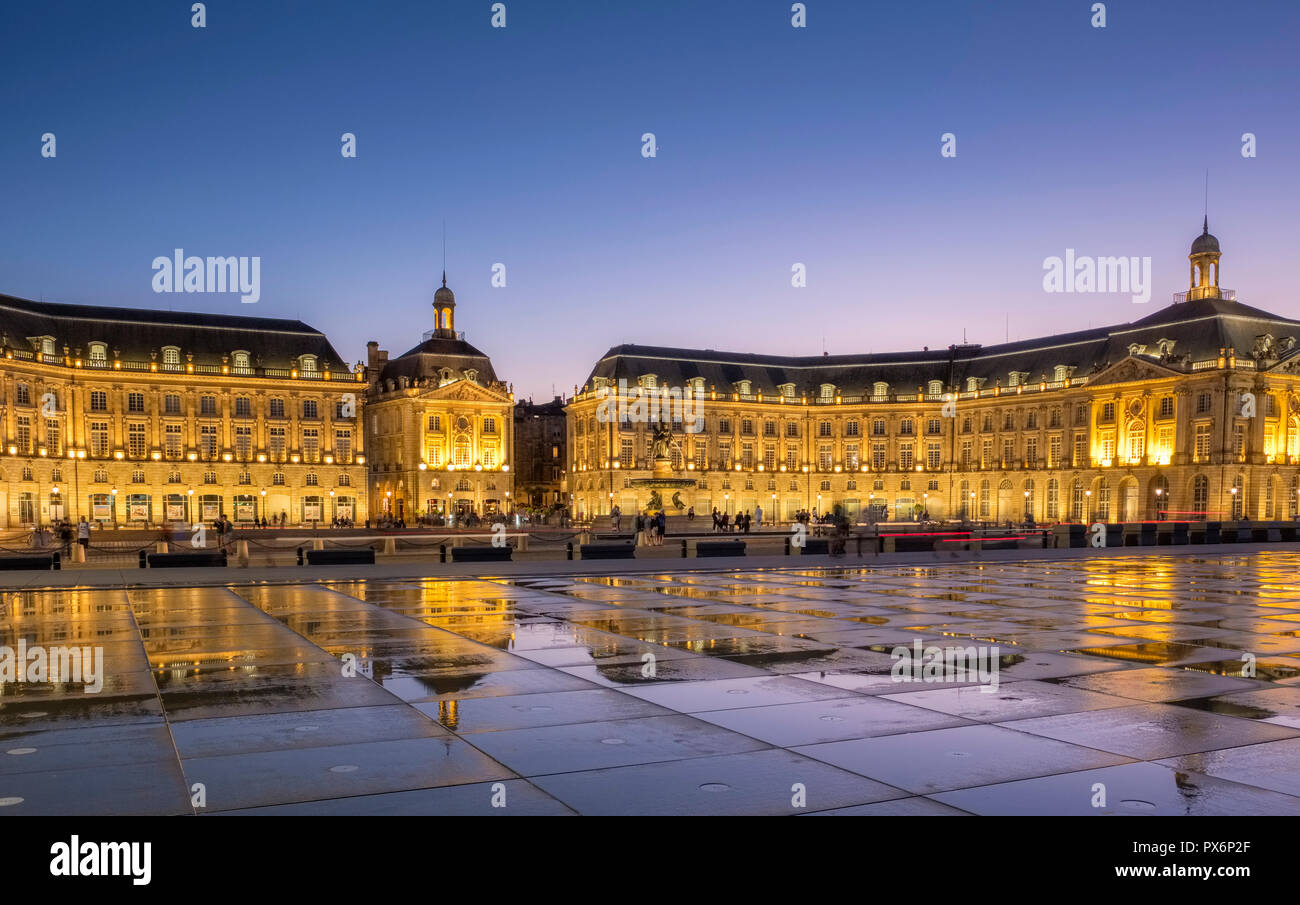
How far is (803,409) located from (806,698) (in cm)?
11303

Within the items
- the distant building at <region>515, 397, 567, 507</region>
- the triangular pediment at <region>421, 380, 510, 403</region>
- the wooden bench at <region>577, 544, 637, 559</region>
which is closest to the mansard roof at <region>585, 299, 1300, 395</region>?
the triangular pediment at <region>421, 380, 510, 403</region>

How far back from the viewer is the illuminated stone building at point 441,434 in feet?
338

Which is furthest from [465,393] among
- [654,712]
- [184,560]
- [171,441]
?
[654,712]

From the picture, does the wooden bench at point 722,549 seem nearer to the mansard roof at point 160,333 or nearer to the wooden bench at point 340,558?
the wooden bench at point 340,558

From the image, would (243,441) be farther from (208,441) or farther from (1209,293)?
(1209,293)

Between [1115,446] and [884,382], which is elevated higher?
[884,382]

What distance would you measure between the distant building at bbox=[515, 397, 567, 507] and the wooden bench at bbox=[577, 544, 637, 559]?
100.0 meters

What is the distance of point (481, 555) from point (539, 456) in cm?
10704

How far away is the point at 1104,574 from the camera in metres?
32.1

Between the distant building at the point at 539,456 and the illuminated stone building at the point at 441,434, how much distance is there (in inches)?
1220

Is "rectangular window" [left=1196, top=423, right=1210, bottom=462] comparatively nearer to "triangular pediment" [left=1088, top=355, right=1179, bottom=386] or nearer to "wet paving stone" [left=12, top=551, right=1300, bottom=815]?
"triangular pediment" [left=1088, top=355, right=1179, bottom=386]

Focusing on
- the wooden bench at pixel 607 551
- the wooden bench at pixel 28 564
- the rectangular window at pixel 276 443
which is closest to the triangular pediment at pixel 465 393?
the rectangular window at pixel 276 443
